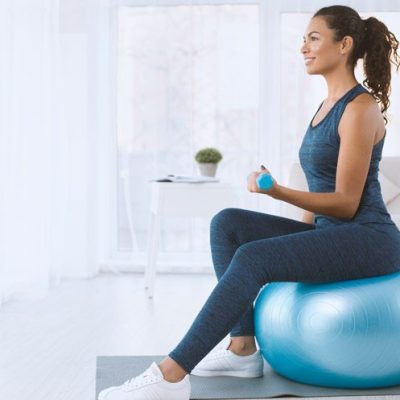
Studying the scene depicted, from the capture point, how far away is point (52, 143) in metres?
4.22

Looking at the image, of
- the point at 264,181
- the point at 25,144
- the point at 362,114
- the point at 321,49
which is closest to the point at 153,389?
the point at 264,181

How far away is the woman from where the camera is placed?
2068 mm

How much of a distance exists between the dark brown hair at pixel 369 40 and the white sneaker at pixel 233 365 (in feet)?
2.61

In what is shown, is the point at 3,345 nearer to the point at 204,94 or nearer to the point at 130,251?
the point at 130,251

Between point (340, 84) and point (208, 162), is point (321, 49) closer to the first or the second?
point (340, 84)

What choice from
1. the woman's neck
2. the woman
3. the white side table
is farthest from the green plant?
the woman's neck

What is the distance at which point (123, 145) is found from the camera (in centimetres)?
484

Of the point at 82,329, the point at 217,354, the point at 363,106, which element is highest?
the point at 363,106

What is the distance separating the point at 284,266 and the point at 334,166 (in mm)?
333

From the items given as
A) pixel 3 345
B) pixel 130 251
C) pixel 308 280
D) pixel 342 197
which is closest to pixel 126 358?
pixel 3 345

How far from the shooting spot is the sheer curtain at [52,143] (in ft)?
12.8

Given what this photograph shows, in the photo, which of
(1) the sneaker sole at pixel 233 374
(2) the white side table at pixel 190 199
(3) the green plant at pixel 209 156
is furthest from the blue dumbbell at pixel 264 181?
(3) the green plant at pixel 209 156

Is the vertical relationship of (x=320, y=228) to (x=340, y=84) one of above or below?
below

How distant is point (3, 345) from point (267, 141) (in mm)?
2346
